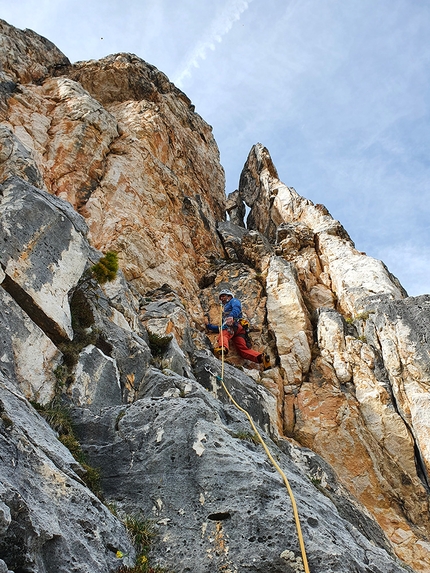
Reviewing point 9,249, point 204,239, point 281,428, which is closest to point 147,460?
point 9,249

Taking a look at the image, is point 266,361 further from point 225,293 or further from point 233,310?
point 225,293

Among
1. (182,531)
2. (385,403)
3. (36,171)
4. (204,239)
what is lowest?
(182,531)

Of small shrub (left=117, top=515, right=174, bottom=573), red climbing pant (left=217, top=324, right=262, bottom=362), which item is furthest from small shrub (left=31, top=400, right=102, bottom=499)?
red climbing pant (left=217, top=324, right=262, bottom=362)

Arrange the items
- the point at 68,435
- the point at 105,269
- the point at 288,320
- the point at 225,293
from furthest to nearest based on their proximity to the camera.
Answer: the point at 225,293 → the point at 288,320 → the point at 105,269 → the point at 68,435

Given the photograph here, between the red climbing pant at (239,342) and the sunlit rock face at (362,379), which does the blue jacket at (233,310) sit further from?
the sunlit rock face at (362,379)

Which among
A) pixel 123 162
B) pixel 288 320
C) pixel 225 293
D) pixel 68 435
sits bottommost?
pixel 68 435

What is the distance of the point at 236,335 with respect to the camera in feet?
68.7

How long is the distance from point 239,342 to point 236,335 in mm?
509

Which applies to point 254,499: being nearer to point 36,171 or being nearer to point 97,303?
point 97,303

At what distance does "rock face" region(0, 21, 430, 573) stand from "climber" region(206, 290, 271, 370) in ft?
1.48

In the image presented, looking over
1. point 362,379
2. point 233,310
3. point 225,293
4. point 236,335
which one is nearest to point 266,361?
point 236,335

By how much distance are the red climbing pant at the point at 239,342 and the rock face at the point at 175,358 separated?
441 millimetres

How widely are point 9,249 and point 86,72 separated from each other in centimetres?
2600

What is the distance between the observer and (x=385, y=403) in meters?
17.3
